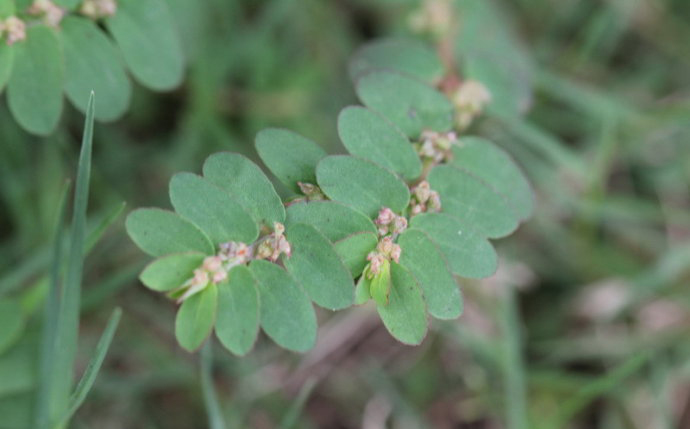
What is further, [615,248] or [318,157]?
[615,248]

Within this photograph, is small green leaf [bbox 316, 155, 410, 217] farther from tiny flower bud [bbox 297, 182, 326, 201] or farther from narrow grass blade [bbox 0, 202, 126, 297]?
narrow grass blade [bbox 0, 202, 126, 297]

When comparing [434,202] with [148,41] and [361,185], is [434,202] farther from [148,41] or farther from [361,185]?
[148,41]

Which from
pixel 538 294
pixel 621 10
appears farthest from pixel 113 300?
pixel 621 10

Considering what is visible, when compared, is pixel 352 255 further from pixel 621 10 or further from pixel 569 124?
pixel 621 10

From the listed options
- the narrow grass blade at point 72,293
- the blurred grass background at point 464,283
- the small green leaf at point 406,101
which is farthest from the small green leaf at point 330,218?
the blurred grass background at point 464,283

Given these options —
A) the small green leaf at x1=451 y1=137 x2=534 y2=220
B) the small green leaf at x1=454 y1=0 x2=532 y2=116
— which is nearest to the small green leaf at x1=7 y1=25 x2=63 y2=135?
the small green leaf at x1=451 y1=137 x2=534 y2=220

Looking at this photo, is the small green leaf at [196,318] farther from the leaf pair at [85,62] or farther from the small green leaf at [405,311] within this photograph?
the leaf pair at [85,62]
